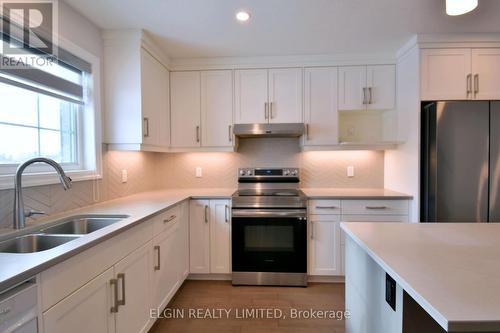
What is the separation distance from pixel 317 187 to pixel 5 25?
9.80 feet

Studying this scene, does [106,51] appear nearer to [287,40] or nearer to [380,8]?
[287,40]

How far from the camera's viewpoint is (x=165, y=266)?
2117 mm

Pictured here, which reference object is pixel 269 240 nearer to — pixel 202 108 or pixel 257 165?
pixel 257 165

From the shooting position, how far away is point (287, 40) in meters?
2.52

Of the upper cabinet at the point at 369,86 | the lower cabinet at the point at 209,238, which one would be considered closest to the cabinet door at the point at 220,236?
the lower cabinet at the point at 209,238

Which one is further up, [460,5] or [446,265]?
[460,5]

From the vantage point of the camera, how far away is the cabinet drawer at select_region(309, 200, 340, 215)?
265cm

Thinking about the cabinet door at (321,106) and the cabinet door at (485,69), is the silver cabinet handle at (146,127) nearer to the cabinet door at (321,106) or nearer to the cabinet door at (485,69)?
the cabinet door at (321,106)

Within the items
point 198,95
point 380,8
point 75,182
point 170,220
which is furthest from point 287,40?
point 75,182

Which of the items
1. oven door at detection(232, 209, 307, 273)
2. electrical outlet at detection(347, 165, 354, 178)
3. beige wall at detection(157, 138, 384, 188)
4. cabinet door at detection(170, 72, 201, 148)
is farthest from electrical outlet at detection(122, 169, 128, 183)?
electrical outlet at detection(347, 165, 354, 178)

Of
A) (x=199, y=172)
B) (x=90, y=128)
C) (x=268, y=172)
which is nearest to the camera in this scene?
(x=90, y=128)

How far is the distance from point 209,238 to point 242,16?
205 cm

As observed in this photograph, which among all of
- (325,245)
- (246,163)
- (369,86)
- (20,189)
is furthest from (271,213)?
(20,189)

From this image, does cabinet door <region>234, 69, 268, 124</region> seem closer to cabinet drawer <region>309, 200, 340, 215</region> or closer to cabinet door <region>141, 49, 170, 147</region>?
cabinet door <region>141, 49, 170, 147</region>
